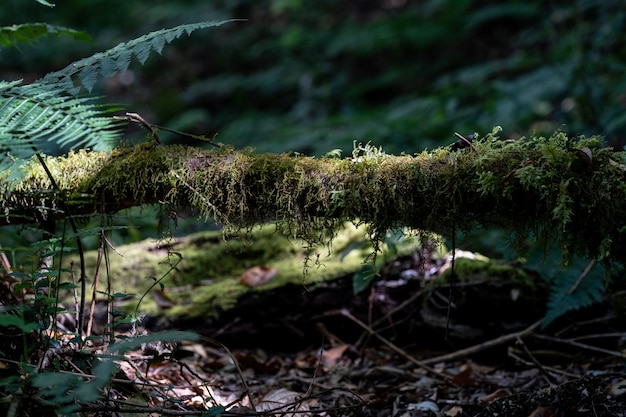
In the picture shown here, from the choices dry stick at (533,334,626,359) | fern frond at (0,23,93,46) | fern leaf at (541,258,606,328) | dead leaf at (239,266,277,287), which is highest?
fern frond at (0,23,93,46)

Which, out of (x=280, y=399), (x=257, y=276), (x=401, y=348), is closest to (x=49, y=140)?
(x=280, y=399)

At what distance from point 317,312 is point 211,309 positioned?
2.33 feet

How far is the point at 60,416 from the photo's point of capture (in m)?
1.84

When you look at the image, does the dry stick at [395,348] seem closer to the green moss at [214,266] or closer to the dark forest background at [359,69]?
the green moss at [214,266]

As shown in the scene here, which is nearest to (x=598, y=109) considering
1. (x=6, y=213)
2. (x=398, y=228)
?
(x=398, y=228)

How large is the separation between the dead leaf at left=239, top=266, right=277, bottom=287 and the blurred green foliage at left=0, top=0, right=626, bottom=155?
261 centimetres

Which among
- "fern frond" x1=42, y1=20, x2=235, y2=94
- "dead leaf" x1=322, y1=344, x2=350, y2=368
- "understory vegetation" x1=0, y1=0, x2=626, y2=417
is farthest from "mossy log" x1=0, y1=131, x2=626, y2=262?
"dead leaf" x1=322, y1=344, x2=350, y2=368

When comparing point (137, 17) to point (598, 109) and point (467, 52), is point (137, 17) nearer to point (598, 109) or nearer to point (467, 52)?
point (467, 52)

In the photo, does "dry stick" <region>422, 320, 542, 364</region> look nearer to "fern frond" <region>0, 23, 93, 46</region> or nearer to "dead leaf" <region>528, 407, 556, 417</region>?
"dead leaf" <region>528, 407, 556, 417</region>

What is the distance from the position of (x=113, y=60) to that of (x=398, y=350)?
2276mm

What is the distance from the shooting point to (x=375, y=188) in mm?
2215

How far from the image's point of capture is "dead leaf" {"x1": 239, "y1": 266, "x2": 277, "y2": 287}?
377cm

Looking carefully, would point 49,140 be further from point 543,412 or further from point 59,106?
point 543,412

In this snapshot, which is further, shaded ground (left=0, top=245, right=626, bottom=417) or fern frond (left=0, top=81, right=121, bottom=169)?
shaded ground (left=0, top=245, right=626, bottom=417)
